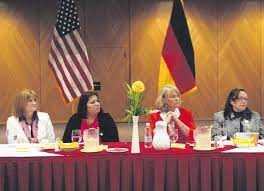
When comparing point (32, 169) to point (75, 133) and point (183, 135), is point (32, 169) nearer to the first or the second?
point (75, 133)

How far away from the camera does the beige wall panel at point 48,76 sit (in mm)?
Result: 8648

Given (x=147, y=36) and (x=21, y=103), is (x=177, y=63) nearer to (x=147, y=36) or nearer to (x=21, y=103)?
(x=21, y=103)

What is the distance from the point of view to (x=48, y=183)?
3.06 m

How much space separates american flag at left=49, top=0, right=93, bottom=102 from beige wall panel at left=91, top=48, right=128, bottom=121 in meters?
3.23

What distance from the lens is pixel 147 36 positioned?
28.5 ft

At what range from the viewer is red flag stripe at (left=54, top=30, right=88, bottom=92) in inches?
210

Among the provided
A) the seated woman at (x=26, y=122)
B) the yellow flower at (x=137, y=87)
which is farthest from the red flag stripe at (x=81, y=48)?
the yellow flower at (x=137, y=87)

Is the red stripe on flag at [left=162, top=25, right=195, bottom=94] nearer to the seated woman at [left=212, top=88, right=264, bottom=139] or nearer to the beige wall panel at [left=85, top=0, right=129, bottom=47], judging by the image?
the seated woman at [left=212, top=88, right=264, bottom=139]

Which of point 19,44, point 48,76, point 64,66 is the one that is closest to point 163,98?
point 64,66

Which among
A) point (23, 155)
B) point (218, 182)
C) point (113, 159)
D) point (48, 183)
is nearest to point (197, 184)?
point (218, 182)

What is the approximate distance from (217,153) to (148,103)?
580cm

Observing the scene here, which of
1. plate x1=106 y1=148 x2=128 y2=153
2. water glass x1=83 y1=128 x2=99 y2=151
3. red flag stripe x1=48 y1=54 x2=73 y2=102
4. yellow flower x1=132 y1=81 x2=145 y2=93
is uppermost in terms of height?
red flag stripe x1=48 y1=54 x2=73 y2=102

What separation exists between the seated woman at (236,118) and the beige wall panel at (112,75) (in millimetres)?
4466

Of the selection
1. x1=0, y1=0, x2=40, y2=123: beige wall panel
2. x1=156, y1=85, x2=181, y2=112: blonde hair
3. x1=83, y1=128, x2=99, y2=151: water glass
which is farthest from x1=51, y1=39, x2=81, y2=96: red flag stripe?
x1=0, y1=0, x2=40, y2=123: beige wall panel
